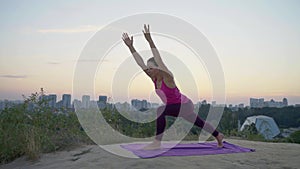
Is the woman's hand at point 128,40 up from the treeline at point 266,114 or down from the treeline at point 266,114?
up

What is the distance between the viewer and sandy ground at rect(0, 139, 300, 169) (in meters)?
4.41

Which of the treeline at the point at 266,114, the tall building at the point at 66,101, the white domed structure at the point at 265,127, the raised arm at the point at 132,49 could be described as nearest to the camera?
the raised arm at the point at 132,49

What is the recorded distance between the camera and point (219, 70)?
20.8ft

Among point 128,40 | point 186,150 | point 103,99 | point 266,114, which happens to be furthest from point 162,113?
point 266,114

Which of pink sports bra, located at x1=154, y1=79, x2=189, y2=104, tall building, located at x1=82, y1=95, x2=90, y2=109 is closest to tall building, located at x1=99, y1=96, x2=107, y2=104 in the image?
tall building, located at x1=82, y1=95, x2=90, y2=109

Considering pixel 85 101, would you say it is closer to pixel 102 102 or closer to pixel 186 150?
pixel 102 102

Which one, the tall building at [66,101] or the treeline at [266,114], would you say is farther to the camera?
the treeline at [266,114]

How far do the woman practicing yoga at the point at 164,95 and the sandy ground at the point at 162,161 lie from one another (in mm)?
784

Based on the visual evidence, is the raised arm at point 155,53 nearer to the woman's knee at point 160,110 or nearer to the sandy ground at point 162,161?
the woman's knee at point 160,110

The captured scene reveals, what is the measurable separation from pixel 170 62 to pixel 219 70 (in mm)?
877

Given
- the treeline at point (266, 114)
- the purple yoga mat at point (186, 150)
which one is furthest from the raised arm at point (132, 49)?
the treeline at point (266, 114)

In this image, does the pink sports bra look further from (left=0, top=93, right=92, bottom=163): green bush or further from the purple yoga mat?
(left=0, top=93, right=92, bottom=163): green bush

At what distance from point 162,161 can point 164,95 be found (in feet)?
4.12

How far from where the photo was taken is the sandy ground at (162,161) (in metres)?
4.41
